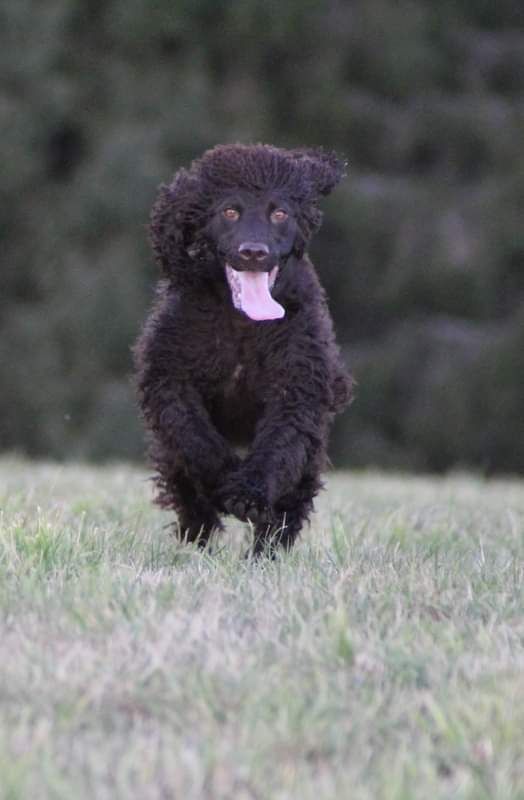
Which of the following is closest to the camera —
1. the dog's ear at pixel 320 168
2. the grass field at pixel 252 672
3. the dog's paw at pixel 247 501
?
the grass field at pixel 252 672

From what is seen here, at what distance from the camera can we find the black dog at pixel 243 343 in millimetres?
5816

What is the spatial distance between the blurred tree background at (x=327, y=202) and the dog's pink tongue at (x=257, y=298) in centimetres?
1390

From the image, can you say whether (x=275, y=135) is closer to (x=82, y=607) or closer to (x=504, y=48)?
(x=504, y=48)

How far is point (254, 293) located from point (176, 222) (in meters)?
0.60

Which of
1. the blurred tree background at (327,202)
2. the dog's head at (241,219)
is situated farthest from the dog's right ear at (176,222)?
the blurred tree background at (327,202)

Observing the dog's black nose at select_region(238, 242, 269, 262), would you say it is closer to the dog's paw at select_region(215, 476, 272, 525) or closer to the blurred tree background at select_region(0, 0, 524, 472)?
the dog's paw at select_region(215, 476, 272, 525)

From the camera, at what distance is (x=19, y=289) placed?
75.0 ft

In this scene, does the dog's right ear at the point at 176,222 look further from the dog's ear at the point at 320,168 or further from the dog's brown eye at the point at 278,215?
the dog's ear at the point at 320,168

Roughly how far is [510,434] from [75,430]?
16.9ft

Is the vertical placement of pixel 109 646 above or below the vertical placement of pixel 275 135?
below

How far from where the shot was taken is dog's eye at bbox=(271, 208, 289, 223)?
5.98 m

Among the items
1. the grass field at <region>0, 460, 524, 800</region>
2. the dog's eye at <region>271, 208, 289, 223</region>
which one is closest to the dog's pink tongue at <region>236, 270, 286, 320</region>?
the dog's eye at <region>271, 208, 289, 223</region>

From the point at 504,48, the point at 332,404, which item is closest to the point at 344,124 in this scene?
the point at 504,48

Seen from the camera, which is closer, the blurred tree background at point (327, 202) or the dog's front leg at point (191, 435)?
the dog's front leg at point (191, 435)
